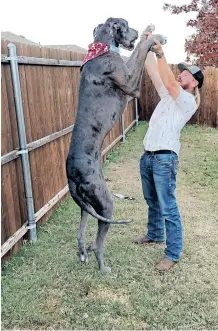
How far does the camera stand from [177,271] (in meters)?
3.86

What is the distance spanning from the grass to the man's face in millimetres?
1722

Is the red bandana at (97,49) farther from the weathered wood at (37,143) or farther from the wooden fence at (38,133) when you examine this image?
the weathered wood at (37,143)

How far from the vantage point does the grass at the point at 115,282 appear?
3.11m

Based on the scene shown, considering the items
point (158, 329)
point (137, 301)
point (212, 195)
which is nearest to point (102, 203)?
point (137, 301)

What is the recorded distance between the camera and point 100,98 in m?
3.25

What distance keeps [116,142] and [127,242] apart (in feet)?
19.4

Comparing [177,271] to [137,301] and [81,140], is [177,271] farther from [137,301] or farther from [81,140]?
[81,140]

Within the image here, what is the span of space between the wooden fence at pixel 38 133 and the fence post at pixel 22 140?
0.14 feet

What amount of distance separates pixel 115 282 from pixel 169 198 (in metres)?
0.91

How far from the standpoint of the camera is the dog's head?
325 centimetres

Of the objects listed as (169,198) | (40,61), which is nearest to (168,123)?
(169,198)

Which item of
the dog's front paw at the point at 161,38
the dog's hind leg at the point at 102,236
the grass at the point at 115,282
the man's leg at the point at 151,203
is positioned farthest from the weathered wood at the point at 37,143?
the dog's front paw at the point at 161,38

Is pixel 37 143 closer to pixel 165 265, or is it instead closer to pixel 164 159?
pixel 164 159

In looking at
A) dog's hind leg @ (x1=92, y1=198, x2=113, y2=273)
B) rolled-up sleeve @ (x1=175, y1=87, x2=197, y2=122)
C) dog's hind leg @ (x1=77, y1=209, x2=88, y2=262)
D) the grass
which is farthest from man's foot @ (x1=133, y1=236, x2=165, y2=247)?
rolled-up sleeve @ (x1=175, y1=87, x2=197, y2=122)
